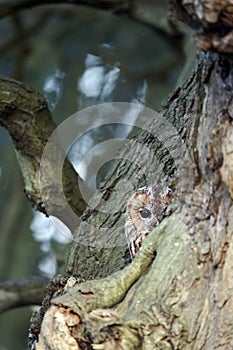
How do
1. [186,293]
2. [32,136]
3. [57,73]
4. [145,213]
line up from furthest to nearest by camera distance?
[57,73], [32,136], [145,213], [186,293]

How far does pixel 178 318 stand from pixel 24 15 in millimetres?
1756

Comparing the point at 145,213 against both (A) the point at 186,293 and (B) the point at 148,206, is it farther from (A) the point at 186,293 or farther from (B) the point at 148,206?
(A) the point at 186,293

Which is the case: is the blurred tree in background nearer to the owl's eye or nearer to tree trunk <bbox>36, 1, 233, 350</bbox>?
the owl's eye

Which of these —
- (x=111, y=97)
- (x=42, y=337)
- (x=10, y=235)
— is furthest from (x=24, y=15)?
(x=42, y=337)

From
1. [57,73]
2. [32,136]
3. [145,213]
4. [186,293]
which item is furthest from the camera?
[57,73]

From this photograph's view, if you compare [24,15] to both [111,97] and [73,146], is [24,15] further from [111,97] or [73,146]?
[73,146]

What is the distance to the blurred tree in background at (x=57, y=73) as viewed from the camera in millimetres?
2295

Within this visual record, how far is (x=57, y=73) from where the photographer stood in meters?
2.42

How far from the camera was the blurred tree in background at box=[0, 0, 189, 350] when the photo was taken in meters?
2.29

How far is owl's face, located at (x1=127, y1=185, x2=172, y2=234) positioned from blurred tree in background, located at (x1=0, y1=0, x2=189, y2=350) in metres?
1.14

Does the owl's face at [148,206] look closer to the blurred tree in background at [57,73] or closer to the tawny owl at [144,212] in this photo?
the tawny owl at [144,212]

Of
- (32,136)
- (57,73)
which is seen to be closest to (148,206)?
(32,136)

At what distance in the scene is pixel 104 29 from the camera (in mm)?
2480

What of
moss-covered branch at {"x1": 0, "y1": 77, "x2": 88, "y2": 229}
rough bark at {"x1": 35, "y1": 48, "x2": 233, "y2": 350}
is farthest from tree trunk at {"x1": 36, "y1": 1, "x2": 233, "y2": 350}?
moss-covered branch at {"x1": 0, "y1": 77, "x2": 88, "y2": 229}
